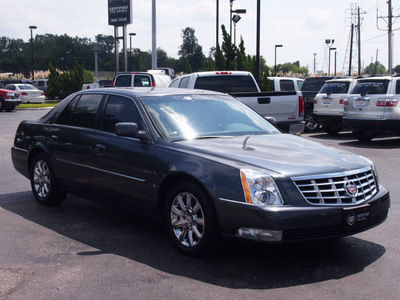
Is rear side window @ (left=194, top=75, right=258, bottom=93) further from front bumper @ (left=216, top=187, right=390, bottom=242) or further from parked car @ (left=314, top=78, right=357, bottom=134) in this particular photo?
front bumper @ (left=216, top=187, right=390, bottom=242)

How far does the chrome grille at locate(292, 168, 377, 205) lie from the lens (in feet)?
15.7

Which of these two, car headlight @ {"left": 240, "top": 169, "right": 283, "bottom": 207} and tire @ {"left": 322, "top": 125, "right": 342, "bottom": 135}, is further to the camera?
tire @ {"left": 322, "top": 125, "right": 342, "bottom": 135}

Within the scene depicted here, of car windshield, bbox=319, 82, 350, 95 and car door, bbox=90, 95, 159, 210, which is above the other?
car windshield, bbox=319, 82, 350, 95

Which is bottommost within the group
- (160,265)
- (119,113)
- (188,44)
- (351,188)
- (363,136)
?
(160,265)

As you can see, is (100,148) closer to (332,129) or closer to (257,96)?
(257,96)

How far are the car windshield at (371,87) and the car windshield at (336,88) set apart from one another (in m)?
1.67

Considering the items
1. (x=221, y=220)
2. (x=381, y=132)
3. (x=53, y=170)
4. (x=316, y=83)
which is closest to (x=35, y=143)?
(x=53, y=170)

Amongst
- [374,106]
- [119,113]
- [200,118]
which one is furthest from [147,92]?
[374,106]

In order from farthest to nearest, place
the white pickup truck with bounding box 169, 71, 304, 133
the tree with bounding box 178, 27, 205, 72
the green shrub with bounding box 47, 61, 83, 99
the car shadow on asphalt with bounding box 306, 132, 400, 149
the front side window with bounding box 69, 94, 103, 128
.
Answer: the tree with bounding box 178, 27, 205, 72
the green shrub with bounding box 47, 61, 83, 99
the car shadow on asphalt with bounding box 306, 132, 400, 149
the white pickup truck with bounding box 169, 71, 304, 133
the front side window with bounding box 69, 94, 103, 128

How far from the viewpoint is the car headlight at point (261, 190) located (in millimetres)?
4723

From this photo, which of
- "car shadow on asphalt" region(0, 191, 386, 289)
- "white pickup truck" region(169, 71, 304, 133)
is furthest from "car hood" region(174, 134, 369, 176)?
"white pickup truck" region(169, 71, 304, 133)

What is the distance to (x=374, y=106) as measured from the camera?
49.3 ft

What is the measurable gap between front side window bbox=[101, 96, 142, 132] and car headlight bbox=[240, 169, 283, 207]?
1.77 meters

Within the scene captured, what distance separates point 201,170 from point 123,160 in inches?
49.5
